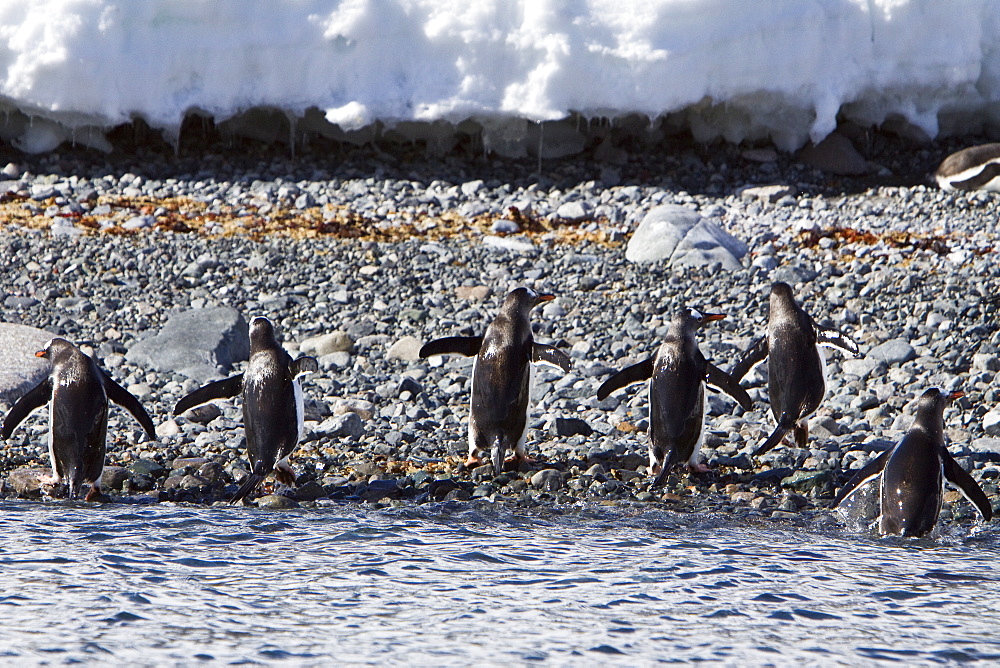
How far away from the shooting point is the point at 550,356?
5625 mm

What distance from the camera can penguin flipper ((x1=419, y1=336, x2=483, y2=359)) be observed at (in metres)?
5.76

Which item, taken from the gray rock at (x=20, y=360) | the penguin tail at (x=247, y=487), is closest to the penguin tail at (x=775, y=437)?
the penguin tail at (x=247, y=487)

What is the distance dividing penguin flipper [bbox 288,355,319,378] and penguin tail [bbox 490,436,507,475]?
0.86m

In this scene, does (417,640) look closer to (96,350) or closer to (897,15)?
A: (96,350)

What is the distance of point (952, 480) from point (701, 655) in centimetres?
181

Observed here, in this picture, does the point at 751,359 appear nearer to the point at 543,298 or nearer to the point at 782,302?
the point at 782,302

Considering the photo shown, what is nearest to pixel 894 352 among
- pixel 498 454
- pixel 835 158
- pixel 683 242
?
pixel 683 242

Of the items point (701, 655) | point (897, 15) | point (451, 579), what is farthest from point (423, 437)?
point (897, 15)

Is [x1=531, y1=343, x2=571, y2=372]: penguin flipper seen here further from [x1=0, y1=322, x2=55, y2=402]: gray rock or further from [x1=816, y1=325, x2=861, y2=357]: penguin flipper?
[x1=0, y1=322, x2=55, y2=402]: gray rock

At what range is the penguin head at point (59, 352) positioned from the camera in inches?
211

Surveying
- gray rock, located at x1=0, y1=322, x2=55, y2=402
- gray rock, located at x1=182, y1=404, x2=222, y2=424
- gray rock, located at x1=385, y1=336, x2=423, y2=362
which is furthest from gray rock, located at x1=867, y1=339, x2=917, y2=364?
gray rock, located at x1=0, y1=322, x2=55, y2=402

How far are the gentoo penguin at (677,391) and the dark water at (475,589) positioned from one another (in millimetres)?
560

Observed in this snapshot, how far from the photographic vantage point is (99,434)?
5047 mm

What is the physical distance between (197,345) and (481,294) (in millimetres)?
1948
